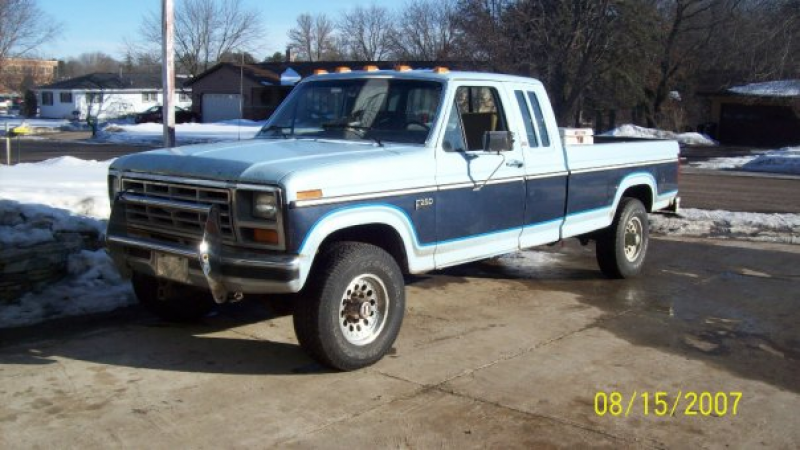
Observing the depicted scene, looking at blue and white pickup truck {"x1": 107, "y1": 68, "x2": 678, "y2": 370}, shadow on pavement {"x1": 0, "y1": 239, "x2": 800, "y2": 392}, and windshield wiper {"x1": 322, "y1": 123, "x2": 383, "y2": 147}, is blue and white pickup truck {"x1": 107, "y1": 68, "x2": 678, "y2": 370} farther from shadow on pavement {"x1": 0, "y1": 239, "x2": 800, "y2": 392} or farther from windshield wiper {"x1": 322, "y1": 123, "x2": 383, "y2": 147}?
shadow on pavement {"x1": 0, "y1": 239, "x2": 800, "y2": 392}

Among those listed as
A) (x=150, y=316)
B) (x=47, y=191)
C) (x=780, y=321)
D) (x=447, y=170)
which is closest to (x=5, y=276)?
(x=150, y=316)

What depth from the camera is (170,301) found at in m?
6.23

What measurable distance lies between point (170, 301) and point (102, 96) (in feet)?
233

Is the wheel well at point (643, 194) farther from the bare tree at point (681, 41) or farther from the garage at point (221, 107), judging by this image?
the garage at point (221, 107)

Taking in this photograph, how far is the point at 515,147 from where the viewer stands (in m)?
6.63

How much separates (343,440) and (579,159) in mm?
4211

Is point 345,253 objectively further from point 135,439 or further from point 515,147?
point 515,147

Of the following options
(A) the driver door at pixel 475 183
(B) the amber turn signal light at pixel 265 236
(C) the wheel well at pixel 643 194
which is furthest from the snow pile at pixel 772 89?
(B) the amber turn signal light at pixel 265 236

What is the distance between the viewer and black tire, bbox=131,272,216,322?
6.16 meters

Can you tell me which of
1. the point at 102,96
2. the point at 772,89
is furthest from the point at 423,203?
the point at 102,96

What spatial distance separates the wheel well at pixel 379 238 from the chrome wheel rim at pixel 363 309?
345 mm
